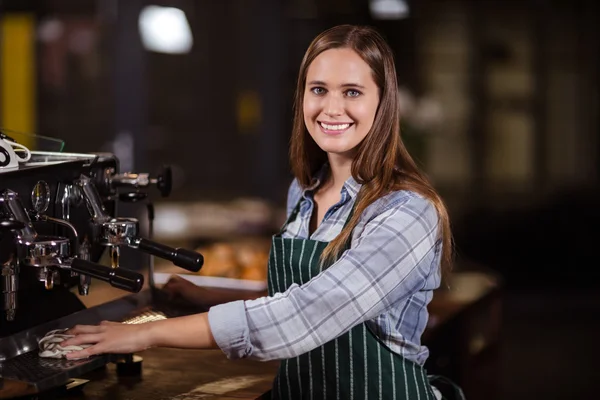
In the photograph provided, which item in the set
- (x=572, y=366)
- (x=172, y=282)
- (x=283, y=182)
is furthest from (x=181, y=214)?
(x=172, y=282)

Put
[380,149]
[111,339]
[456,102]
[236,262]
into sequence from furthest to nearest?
[456,102] → [236,262] → [380,149] → [111,339]

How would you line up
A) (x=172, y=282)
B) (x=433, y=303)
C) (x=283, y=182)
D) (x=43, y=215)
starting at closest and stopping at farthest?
(x=43, y=215) < (x=172, y=282) < (x=433, y=303) < (x=283, y=182)

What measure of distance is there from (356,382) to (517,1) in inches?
227

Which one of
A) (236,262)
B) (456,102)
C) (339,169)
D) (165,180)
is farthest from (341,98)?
(456,102)

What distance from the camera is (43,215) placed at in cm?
162

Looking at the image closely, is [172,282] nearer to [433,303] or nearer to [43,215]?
[43,215]

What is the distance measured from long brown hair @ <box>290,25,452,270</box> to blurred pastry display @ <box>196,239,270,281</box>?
123 centimetres

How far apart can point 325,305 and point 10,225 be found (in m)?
0.57

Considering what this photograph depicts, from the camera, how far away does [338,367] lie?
176 centimetres

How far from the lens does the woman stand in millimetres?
1518

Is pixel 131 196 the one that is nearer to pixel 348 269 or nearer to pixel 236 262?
pixel 348 269

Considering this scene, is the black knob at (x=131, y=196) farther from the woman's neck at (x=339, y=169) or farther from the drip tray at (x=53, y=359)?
the woman's neck at (x=339, y=169)

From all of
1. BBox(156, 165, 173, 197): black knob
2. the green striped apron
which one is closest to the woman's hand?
the green striped apron

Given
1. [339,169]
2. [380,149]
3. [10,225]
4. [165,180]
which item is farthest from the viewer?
[165,180]
